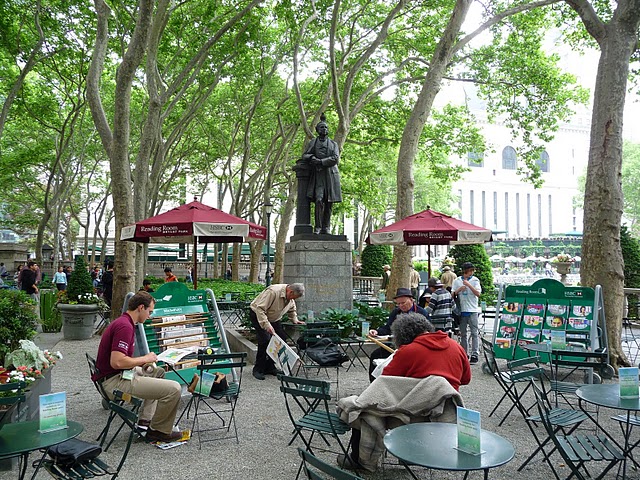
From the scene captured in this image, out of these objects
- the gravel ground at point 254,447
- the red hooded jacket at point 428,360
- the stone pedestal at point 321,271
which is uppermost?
the stone pedestal at point 321,271

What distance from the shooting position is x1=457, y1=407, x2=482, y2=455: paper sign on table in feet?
11.3

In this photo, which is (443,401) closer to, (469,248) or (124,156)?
(124,156)

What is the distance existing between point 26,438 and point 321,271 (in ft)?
27.1

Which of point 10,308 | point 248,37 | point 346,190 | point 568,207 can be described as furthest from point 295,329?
point 568,207

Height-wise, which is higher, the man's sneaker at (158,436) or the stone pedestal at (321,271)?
the stone pedestal at (321,271)

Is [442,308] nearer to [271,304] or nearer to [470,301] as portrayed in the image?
[470,301]

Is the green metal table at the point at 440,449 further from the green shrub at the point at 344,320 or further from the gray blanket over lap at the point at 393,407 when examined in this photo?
the green shrub at the point at 344,320

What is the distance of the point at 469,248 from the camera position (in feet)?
66.7

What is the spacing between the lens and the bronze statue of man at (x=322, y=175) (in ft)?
39.0

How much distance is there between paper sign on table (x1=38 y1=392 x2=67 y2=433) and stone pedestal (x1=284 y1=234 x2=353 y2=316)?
7.67 metres

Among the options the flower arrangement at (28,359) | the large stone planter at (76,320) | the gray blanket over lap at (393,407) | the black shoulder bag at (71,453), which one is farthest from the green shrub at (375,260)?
the black shoulder bag at (71,453)

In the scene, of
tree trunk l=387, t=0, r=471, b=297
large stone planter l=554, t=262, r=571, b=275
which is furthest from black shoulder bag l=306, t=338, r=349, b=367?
large stone planter l=554, t=262, r=571, b=275

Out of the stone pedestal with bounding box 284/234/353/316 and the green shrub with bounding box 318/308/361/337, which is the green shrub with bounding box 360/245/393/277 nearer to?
the stone pedestal with bounding box 284/234/353/316

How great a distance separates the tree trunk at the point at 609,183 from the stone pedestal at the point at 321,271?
4682 millimetres
